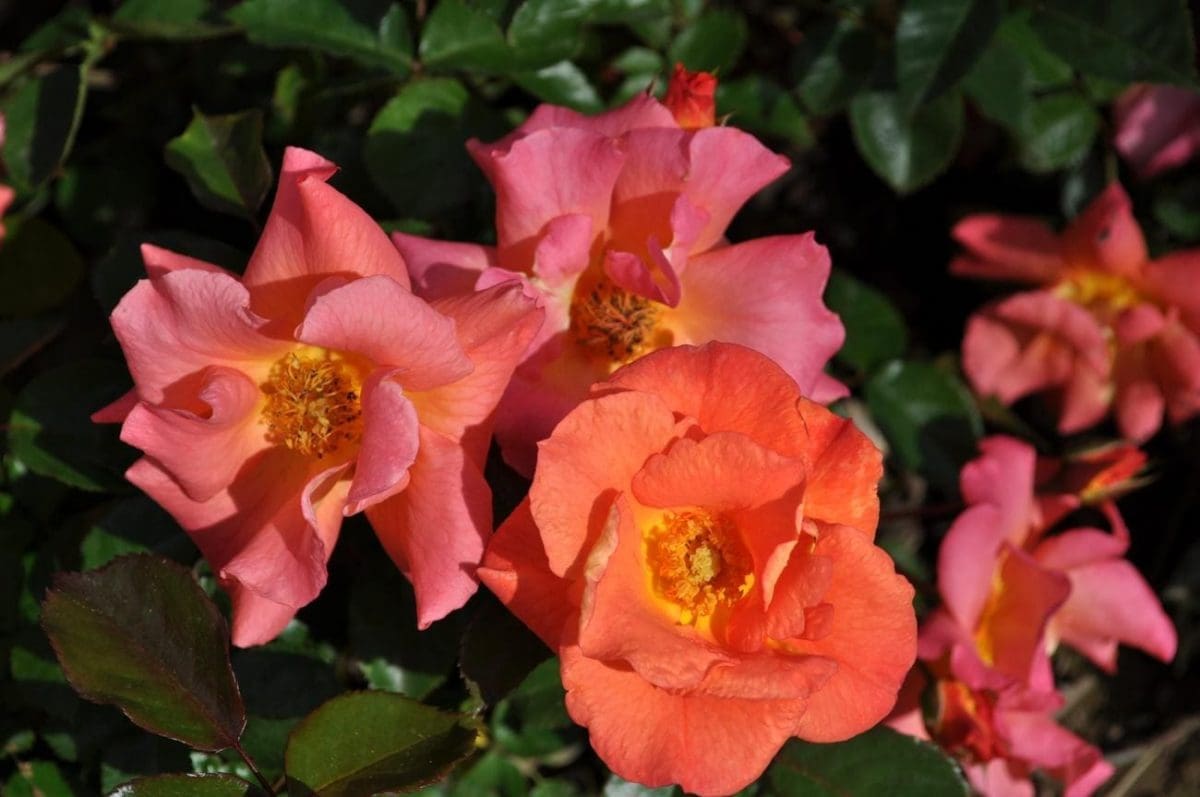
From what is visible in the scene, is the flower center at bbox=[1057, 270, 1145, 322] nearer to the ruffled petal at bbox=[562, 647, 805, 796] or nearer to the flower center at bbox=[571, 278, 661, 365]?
the flower center at bbox=[571, 278, 661, 365]

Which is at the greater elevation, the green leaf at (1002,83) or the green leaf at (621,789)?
the green leaf at (1002,83)

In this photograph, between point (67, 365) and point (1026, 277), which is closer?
point (67, 365)

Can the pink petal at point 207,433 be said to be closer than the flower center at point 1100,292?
Yes

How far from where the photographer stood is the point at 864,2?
1.88 m

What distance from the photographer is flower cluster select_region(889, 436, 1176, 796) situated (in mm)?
1639

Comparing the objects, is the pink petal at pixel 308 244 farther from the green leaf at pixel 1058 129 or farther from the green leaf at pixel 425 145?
the green leaf at pixel 1058 129

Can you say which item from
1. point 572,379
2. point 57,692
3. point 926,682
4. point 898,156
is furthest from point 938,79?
point 57,692

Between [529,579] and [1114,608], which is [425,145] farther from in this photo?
[1114,608]

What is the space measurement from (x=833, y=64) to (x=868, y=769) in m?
1.19

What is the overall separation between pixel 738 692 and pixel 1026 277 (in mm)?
1375

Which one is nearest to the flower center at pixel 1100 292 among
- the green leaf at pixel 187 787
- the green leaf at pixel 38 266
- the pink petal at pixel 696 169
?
the pink petal at pixel 696 169

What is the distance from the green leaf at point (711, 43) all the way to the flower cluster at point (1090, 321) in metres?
0.60

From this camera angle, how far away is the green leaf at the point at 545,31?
1575mm

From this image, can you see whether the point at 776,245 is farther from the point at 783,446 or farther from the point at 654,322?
the point at 783,446
